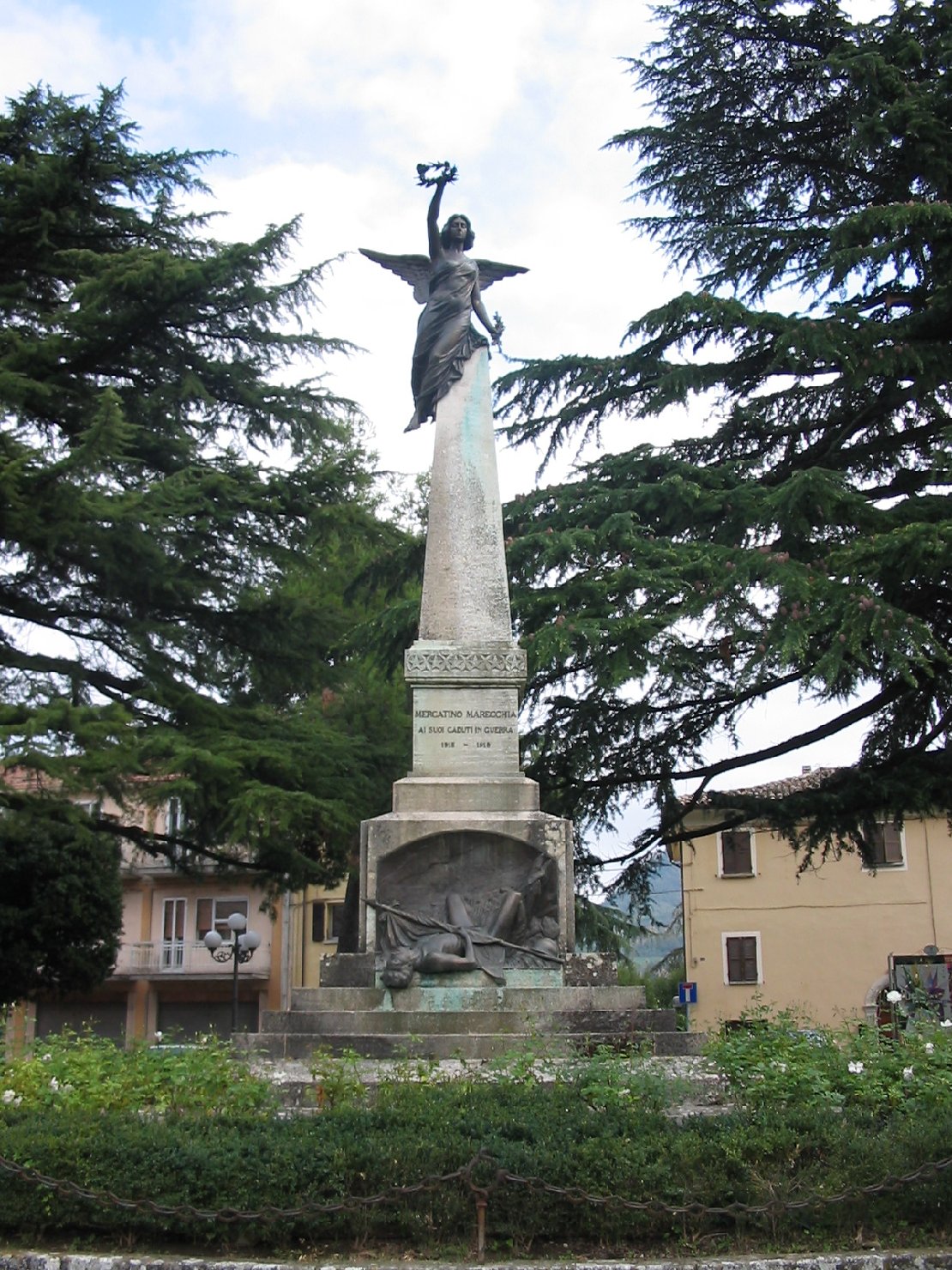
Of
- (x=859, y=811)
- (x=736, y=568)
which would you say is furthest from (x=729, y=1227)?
(x=859, y=811)

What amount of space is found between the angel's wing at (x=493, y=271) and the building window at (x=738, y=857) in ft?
76.7

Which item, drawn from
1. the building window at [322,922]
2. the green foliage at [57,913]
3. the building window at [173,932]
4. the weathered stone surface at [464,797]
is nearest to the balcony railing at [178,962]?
the building window at [173,932]

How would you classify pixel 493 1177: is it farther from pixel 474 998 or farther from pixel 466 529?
pixel 466 529

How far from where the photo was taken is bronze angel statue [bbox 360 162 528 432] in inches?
443

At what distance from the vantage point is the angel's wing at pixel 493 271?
11.7m

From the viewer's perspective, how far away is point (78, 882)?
72.1ft

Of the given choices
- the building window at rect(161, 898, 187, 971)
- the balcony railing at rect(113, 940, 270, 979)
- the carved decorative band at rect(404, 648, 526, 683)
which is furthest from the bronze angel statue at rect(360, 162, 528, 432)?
the building window at rect(161, 898, 187, 971)

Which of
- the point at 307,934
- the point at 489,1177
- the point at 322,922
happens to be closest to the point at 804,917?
the point at 322,922

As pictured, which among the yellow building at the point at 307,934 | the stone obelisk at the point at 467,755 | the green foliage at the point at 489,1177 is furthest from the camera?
the yellow building at the point at 307,934

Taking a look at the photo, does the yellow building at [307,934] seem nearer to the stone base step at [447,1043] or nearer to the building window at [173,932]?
the building window at [173,932]

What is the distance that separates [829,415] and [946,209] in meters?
2.64

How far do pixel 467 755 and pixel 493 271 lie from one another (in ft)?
14.2

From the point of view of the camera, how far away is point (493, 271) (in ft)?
38.6

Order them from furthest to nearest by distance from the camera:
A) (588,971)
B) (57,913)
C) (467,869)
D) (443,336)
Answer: (57,913), (443,336), (467,869), (588,971)
